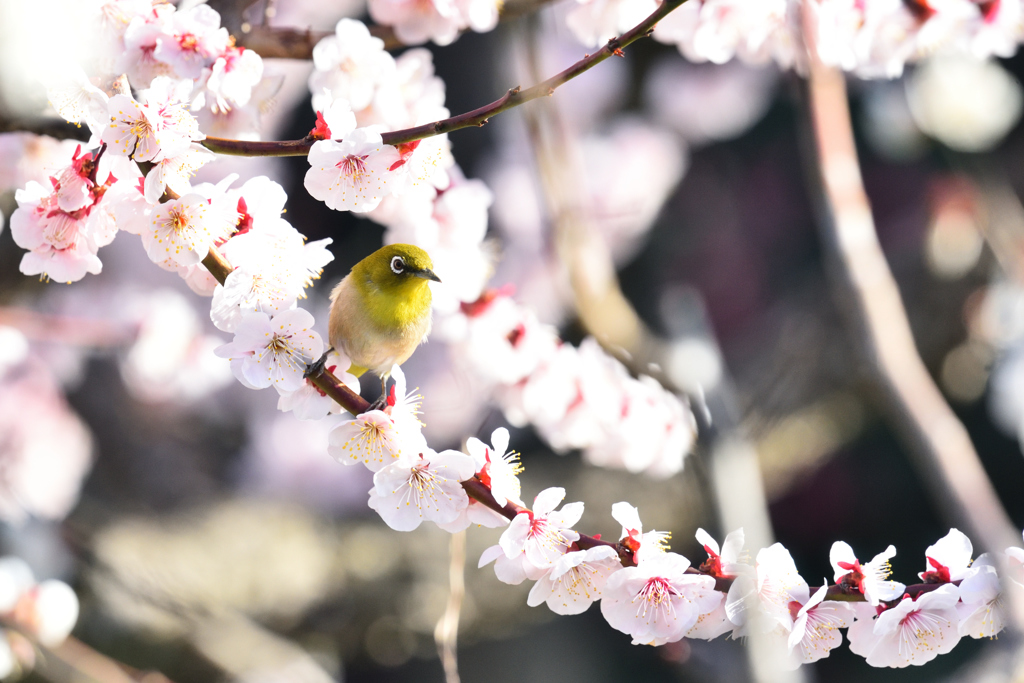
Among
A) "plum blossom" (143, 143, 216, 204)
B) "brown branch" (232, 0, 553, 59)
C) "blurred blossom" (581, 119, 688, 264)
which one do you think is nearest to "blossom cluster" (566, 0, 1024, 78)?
"brown branch" (232, 0, 553, 59)

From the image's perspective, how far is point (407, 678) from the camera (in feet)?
6.46

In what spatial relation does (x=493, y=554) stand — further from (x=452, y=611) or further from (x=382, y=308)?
(x=382, y=308)

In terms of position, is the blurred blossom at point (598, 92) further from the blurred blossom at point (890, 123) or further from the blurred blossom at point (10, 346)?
the blurred blossom at point (10, 346)

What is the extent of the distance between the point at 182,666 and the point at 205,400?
2.19 feet

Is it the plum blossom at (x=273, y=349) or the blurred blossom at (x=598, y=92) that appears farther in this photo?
the blurred blossom at (x=598, y=92)

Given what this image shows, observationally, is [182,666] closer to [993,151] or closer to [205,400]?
[205,400]

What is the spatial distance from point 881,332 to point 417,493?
1.47 ft

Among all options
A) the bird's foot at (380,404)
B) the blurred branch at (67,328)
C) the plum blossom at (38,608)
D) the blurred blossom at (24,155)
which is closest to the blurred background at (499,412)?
the blurred branch at (67,328)

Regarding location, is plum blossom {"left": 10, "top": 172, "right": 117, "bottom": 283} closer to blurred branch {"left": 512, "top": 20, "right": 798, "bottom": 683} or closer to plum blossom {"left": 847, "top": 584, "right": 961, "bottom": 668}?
blurred branch {"left": 512, "top": 20, "right": 798, "bottom": 683}

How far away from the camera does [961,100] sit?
6.28 ft

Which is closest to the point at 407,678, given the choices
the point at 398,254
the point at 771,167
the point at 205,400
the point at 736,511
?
the point at 205,400

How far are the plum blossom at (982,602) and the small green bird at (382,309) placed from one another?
532mm

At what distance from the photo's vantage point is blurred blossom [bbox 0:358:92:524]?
151 cm

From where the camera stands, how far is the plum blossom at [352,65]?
0.77 metres
